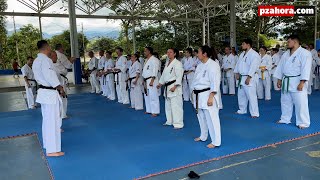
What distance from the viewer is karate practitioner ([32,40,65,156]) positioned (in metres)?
3.95

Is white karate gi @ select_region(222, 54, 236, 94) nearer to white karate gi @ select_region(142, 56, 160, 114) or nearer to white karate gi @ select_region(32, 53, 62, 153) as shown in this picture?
white karate gi @ select_region(142, 56, 160, 114)

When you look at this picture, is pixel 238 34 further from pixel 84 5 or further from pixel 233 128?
pixel 233 128

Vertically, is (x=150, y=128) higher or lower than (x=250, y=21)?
lower

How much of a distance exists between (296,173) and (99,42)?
106ft

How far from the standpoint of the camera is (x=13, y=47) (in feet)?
79.6

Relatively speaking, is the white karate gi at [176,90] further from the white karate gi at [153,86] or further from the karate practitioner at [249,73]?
the karate practitioner at [249,73]

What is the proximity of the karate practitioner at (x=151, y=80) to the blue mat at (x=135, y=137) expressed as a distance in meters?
0.22

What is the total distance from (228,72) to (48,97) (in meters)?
6.22

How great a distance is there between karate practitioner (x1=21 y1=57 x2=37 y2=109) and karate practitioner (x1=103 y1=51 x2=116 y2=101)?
6.60 ft

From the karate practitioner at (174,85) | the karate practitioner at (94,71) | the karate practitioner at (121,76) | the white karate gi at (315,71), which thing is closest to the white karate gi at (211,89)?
the karate practitioner at (174,85)

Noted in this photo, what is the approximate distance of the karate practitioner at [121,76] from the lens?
793cm

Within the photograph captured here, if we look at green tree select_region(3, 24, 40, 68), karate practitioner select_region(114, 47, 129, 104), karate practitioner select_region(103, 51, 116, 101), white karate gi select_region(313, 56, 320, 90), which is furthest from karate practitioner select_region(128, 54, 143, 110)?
green tree select_region(3, 24, 40, 68)

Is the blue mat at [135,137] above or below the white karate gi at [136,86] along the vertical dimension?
below

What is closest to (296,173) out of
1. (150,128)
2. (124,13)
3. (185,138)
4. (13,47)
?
(185,138)
